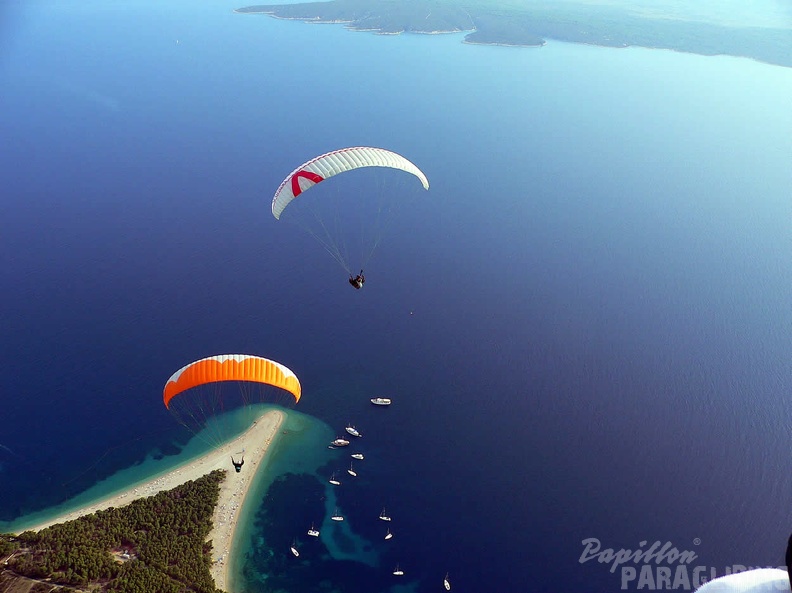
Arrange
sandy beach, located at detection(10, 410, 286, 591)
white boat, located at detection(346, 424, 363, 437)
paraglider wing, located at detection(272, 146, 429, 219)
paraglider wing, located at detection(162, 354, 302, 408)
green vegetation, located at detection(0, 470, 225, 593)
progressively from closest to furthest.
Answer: paraglider wing, located at detection(162, 354, 302, 408) < green vegetation, located at detection(0, 470, 225, 593) < paraglider wing, located at detection(272, 146, 429, 219) < sandy beach, located at detection(10, 410, 286, 591) < white boat, located at detection(346, 424, 363, 437)

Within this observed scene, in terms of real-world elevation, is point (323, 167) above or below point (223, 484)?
above

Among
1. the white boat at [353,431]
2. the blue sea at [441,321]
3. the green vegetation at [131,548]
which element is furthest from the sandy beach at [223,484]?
the white boat at [353,431]

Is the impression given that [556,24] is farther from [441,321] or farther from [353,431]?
[353,431]

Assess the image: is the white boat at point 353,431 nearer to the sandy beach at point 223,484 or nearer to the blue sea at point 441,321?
the blue sea at point 441,321

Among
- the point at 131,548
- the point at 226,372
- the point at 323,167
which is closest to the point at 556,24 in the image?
the point at 323,167

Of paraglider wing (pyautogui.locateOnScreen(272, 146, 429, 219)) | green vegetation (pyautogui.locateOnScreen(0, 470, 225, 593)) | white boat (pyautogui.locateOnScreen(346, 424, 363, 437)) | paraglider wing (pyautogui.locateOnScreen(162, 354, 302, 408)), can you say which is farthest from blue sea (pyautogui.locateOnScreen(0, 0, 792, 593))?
paraglider wing (pyautogui.locateOnScreen(272, 146, 429, 219))

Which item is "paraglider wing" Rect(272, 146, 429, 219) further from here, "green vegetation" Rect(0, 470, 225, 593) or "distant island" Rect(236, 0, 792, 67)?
"distant island" Rect(236, 0, 792, 67)

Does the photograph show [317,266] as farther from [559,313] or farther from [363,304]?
[559,313]

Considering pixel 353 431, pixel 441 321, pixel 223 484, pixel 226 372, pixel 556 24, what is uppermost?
pixel 556 24
